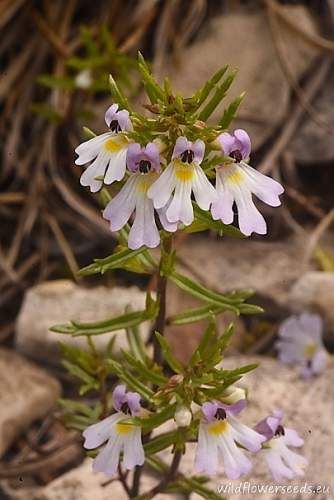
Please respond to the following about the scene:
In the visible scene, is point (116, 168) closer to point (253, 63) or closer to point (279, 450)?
point (279, 450)

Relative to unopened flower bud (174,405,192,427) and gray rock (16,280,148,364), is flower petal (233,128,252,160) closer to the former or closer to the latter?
unopened flower bud (174,405,192,427)

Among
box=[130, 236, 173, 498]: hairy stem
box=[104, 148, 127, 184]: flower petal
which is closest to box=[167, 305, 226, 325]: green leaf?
box=[130, 236, 173, 498]: hairy stem

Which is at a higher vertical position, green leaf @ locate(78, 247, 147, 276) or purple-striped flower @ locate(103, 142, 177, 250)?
purple-striped flower @ locate(103, 142, 177, 250)

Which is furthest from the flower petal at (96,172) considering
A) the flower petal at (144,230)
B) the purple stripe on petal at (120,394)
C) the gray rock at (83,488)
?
the gray rock at (83,488)

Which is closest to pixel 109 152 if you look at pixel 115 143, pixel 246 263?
pixel 115 143

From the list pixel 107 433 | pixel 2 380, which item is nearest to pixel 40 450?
pixel 2 380

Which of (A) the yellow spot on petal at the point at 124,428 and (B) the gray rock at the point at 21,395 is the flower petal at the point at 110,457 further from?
(B) the gray rock at the point at 21,395
